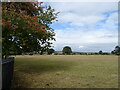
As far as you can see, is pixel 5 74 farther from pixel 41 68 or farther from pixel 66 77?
pixel 41 68

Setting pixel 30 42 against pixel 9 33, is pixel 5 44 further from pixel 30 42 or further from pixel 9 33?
pixel 30 42

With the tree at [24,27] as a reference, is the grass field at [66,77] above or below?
below

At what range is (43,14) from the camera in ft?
29.0

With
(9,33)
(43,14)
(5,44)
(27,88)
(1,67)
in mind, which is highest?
(43,14)

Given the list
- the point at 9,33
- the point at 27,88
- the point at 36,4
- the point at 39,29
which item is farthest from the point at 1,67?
the point at 36,4

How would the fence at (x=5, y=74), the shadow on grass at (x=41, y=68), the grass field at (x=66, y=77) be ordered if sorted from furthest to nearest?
the shadow on grass at (x=41, y=68), the grass field at (x=66, y=77), the fence at (x=5, y=74)

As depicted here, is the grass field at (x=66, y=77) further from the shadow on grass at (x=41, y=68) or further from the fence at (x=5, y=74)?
the fence at (x=5, y=74)

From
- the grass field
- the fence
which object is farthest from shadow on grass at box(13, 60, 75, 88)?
the fence

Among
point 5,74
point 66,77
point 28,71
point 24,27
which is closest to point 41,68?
point 28,71

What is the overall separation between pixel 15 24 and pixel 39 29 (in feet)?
3.86

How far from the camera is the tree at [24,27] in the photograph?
6312 millimetres

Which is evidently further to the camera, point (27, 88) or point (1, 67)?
point (27, 88)

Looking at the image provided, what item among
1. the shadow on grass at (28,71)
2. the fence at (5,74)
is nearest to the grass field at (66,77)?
the shadow on grass at (28,71)

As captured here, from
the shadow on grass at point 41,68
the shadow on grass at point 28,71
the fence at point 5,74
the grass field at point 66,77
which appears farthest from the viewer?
the shadow on grass at point 41,68
